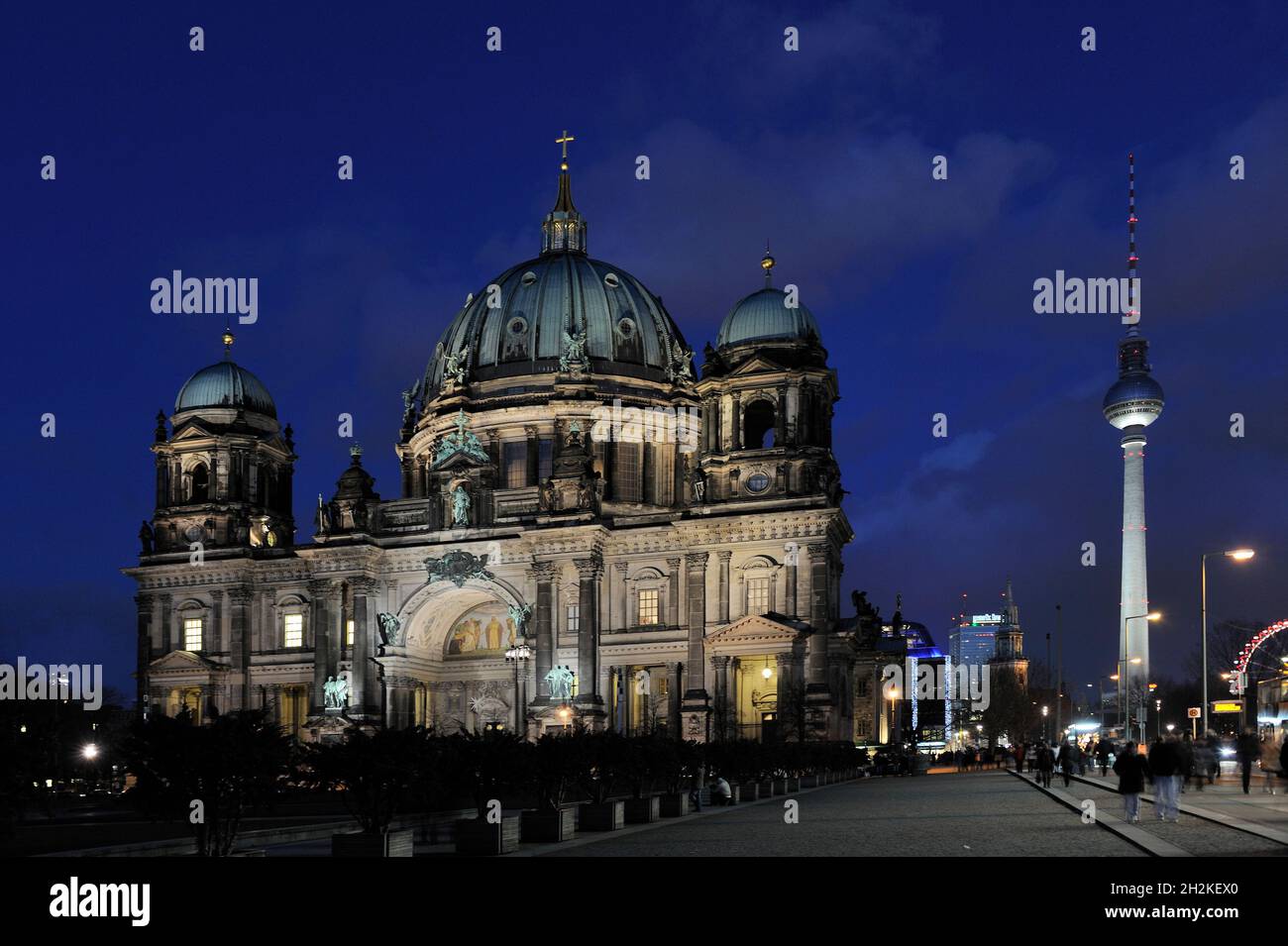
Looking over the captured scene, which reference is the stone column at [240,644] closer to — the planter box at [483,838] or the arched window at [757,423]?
the arched window at [757,423]

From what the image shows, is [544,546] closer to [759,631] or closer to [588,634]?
[588,634]

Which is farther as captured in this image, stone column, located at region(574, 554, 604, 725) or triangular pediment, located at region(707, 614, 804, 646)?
stone column, located at region(574, 554, 604, 725)

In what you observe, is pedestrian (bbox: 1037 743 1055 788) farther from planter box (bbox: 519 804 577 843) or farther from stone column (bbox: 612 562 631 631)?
stone column (bbox: 612 562 631 631)

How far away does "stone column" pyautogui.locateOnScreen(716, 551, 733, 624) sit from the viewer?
8325 centimetres

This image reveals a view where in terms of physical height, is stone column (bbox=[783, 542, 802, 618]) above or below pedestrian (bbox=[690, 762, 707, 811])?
above

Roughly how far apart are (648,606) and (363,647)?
1859cm

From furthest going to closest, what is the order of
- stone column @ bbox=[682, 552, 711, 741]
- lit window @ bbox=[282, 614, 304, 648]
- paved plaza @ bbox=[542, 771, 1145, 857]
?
lit window @ bbox=[282, 614, 304, 648], stone column @ bbox=[682, 552, 711, 741], paved plaza @ bbox=[542, 771, 1145, 857]

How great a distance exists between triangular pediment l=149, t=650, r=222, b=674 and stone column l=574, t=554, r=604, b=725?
26827 mm

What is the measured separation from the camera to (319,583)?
9181cm

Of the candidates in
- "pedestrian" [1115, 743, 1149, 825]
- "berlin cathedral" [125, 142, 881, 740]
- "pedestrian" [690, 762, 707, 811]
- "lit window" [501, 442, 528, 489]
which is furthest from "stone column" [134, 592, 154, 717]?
"pedestrian" [1115, 743, 1149, 825]

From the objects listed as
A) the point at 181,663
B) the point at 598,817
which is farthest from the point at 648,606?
the point at 598,817

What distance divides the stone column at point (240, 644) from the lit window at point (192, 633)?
2712 millimetres

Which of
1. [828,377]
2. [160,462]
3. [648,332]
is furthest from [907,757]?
[160,462]

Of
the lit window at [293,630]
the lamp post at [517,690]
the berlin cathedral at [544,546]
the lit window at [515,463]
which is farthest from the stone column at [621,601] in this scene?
the lit window at [293,630]
